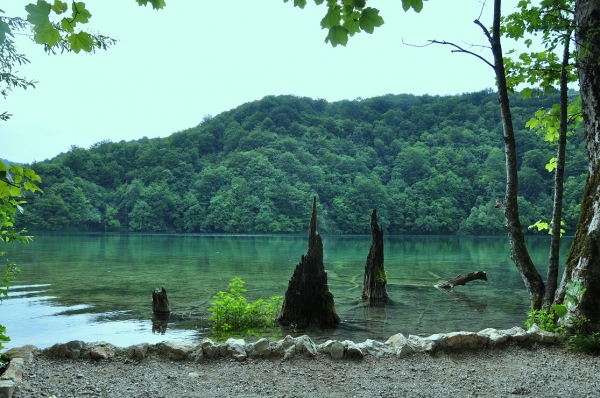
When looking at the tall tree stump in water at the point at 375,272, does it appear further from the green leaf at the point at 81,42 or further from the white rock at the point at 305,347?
the green leaf at the point at 81,42

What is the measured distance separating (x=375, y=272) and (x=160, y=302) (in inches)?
297

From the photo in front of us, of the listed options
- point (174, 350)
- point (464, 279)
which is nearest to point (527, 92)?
point (174, 350)

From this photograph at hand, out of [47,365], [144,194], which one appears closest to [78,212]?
[144,194]

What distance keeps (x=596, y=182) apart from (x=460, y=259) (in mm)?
33361

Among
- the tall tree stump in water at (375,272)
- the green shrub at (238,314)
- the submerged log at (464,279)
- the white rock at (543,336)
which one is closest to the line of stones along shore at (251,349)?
the white rock at (543,336)

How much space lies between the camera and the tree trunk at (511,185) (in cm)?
678

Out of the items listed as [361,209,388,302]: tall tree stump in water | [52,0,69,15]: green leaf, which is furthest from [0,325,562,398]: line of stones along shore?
[361,209,388,302]: tall tree stump in water

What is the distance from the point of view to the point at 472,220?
82812 millimetres

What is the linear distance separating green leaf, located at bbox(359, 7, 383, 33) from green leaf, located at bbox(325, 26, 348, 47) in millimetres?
99

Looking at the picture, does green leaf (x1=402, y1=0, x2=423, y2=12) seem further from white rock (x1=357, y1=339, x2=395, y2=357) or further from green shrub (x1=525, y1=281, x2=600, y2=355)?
green shrub (x1=525, y1=281, x2=600, y2=355)

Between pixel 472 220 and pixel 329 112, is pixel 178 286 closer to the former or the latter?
pixel 472 220

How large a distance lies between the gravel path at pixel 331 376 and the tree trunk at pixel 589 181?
32.1 inches

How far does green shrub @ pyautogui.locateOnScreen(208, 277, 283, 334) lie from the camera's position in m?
12.2

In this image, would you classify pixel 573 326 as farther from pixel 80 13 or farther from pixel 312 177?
pixel 312 177
